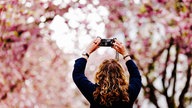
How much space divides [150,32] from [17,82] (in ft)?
11.0

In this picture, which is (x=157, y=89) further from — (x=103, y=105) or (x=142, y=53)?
(x=103, y=105)

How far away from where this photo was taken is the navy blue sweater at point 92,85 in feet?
17.4

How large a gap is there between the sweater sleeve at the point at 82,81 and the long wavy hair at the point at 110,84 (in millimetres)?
56

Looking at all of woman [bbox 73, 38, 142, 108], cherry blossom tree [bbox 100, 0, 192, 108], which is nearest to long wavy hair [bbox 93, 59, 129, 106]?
woman [bbox 73, 38, 142, 108]

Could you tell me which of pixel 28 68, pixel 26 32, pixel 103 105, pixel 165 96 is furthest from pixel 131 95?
pixel 28 68

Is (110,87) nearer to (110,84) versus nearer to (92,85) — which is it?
(110,84)

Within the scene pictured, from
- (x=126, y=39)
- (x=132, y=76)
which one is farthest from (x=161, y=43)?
(x=132, y=76)

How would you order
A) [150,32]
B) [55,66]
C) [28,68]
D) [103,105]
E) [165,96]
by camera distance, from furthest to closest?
[55,66], [28,68], [150,32], [165,96], [103,105]

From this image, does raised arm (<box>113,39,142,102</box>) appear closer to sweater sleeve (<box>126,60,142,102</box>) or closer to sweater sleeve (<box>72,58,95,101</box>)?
sweater sleeve (<box>126,60,142,102</box>)

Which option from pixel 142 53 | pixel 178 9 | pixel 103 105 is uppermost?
pixel 178 9

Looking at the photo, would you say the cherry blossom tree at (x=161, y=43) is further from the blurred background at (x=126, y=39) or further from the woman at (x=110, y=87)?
the woman at (x=110, y=87)

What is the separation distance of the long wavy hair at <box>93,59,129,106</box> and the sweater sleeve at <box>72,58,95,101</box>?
2.2 inches

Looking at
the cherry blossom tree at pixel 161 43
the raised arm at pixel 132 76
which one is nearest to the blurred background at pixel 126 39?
the cherry blossom tree at pixel 161 43

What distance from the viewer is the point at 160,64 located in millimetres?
14594
